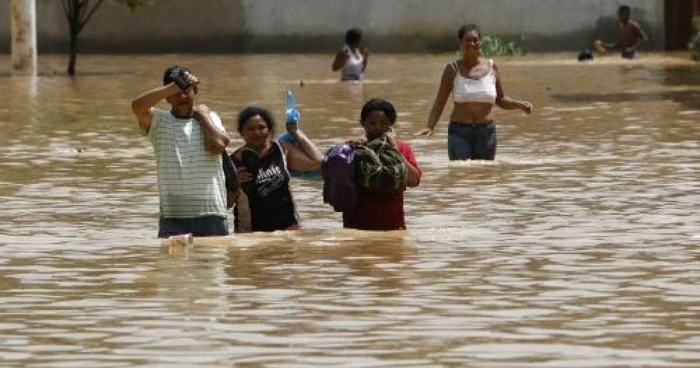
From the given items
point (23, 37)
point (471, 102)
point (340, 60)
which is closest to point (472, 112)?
point (471, 102)

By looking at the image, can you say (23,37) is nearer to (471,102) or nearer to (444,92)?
(444,92)

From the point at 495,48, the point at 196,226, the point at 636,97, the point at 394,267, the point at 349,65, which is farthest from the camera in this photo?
the point at 495,48

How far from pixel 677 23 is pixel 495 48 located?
445 centimetres

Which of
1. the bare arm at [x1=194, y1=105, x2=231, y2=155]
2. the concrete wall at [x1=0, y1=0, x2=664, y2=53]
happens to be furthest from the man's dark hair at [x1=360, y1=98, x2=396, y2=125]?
the concrete wall at [x1=0, y1=0, x2=664, y2=53]

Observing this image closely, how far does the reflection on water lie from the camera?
30.2 ft

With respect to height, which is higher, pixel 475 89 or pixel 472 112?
pixel 475 89

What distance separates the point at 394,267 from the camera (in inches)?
470

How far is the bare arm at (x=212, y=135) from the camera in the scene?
1212cm

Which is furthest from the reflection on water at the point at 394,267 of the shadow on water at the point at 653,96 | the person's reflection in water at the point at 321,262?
the shadow on water at the point at 653,96

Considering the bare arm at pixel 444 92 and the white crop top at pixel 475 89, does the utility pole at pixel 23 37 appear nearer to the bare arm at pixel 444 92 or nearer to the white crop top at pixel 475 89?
the bare arm at pixel 444 92

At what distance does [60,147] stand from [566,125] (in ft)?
18.0

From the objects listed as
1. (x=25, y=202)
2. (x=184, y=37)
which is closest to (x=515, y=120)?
(x=25, y=202)

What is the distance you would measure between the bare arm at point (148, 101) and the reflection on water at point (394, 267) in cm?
70

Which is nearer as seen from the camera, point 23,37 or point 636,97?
point 636,97
